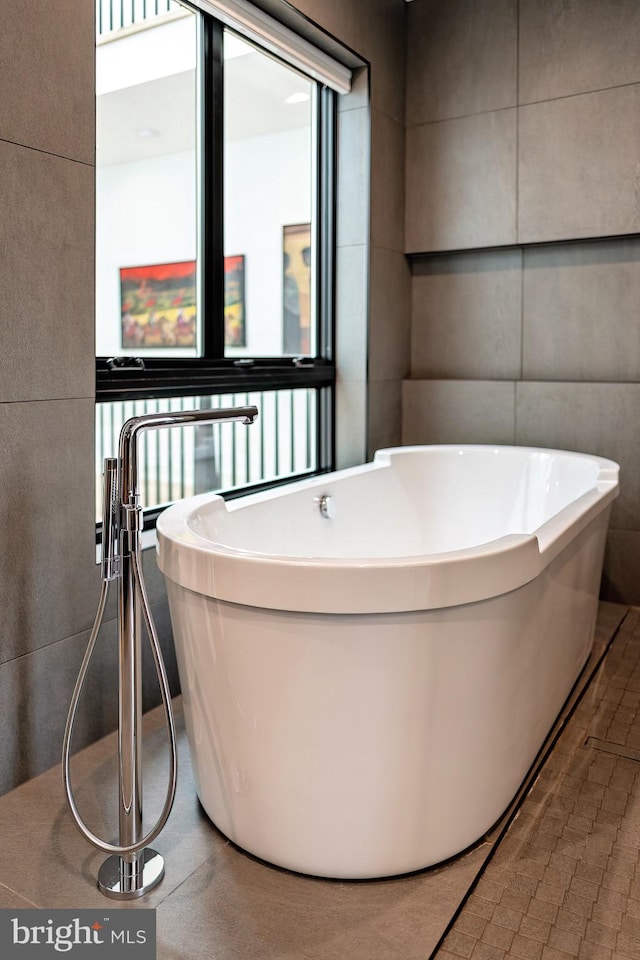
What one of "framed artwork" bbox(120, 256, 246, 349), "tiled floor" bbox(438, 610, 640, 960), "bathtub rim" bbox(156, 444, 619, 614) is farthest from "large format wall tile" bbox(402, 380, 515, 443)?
"bathtub rim" bbox(156, 444, 619, 614)

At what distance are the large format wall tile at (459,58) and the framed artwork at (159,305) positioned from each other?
155 cm

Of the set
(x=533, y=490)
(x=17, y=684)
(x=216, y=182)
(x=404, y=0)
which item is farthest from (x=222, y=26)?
(x=17, y=684)

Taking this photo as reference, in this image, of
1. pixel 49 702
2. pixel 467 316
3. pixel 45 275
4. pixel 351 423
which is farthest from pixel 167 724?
pixel 467 316

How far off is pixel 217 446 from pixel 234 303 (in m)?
0.53

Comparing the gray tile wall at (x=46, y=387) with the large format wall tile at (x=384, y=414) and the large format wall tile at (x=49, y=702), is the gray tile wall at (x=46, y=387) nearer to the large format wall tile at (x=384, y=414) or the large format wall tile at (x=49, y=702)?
the large format wall tile at (x=49, y=702)

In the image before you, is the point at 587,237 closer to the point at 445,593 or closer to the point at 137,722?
the point at 445,593

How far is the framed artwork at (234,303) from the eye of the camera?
114 inches

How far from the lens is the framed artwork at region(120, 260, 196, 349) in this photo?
8.17ft

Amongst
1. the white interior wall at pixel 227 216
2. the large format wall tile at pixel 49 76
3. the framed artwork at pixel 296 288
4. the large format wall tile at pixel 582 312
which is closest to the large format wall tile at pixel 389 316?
the framed artwork at pixel 296 288

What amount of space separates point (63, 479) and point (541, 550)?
1146 mm

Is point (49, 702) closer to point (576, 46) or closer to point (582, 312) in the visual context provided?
point (582, 312)

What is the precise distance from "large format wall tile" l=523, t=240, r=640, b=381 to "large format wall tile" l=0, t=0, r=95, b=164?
2.13m

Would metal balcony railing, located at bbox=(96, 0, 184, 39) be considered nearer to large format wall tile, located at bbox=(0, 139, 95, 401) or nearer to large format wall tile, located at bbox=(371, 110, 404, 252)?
large format wall tile, located at bbox=(0, 139, 95, 401)

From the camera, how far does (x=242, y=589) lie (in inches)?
56.6
